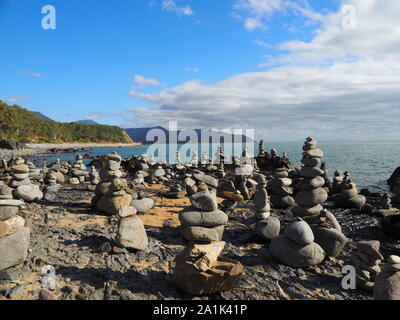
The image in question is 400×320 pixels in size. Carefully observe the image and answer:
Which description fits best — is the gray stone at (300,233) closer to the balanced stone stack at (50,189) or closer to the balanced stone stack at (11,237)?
the balanced stone stack at (11,237)

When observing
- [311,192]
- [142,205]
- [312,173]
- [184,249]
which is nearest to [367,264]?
[311,192]

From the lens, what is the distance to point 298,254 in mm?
7449

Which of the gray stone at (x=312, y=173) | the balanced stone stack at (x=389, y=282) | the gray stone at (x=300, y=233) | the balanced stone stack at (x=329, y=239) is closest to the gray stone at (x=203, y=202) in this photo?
the gray stone at (x=300, y=233)

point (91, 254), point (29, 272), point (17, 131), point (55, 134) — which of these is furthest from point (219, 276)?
point (55, 134)

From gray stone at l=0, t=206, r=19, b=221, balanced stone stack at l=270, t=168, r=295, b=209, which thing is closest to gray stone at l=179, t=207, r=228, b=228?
gray stone at l=0, t=206, r=19, b=221

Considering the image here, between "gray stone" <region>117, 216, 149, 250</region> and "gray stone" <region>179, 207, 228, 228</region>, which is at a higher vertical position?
"gray stone" <region>179, 207, 228, 228</region>

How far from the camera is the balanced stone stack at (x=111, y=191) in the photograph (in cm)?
1192

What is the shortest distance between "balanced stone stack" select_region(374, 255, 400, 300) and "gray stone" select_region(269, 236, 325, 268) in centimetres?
191

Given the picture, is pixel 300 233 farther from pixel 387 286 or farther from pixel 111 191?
pixel 111 191

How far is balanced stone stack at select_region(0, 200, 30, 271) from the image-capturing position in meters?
6.40

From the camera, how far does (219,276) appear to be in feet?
19.3

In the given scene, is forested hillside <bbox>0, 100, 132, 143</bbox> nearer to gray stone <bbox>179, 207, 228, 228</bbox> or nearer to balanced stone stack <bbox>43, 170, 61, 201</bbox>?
balanced stone stack <bbox>43, 170, 61, 201</bbox>

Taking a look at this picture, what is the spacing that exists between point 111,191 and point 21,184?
5.53 meters

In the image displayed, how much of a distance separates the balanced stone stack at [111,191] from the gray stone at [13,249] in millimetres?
5068
